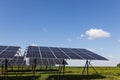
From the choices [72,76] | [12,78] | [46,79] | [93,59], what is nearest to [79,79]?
[72,76]

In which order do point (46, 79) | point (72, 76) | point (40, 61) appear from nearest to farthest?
1. point (46, 79)
2. point (72, 76)
3. point (40, 61)

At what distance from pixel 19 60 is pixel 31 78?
12.2m

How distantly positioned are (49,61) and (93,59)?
24.5 meters

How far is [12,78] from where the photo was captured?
109 ft

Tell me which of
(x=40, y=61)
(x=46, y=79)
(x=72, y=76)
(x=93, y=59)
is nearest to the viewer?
(x=93, y=59)

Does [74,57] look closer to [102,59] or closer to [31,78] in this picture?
[102,59]

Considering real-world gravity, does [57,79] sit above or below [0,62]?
below

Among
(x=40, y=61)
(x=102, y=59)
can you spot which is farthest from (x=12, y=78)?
(x=102, y=59)

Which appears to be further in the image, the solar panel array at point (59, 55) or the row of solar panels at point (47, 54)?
the solar panel array at point (59, 55)

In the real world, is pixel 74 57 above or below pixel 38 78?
above

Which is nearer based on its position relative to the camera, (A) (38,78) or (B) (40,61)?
(A) (38,78)

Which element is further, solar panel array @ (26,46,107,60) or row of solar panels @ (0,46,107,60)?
solar panel array @ (26,46,107,60)

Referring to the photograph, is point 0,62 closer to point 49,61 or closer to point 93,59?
point 49,61

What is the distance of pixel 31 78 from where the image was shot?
34.4 meters
